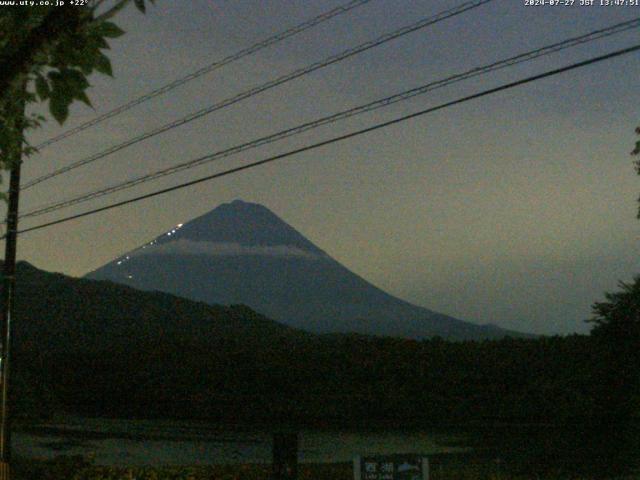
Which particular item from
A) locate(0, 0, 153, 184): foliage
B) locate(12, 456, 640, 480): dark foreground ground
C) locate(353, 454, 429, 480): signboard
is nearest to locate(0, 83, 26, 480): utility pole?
locate(12, 456, 640, 480): dark foreground ground

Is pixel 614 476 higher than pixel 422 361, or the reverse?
pixel 422 361

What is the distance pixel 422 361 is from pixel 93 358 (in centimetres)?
1797

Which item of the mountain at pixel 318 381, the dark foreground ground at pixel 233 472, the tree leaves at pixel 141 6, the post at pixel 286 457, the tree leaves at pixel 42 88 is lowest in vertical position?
the dark foreground ground at pixel 233 472

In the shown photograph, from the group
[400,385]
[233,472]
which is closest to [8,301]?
[233,472]

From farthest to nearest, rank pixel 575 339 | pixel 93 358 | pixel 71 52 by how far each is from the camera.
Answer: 1. pixel 93 358
2. pixel 575 339
3. pixel 71 52

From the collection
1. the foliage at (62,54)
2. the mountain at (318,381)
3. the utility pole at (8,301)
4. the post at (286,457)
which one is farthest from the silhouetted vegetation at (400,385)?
the foliage at (62,54)

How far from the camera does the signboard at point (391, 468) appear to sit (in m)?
10.2

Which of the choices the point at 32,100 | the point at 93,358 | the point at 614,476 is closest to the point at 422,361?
the point at 614,476

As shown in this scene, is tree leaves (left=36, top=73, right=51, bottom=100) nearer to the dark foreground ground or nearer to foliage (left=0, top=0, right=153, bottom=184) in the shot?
foliage (left=0, top=0, right=153, bottom=184)

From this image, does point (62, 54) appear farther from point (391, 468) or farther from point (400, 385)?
point (400, 385)

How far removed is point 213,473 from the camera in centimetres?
1741

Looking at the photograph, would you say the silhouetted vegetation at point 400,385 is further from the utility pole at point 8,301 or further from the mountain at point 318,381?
the utility pole at point 8,301

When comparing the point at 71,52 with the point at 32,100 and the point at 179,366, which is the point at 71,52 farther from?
the point at 179,366

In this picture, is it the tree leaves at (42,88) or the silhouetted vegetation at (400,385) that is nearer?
the tree leaves at (42,88)
